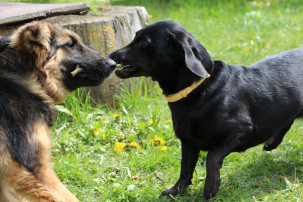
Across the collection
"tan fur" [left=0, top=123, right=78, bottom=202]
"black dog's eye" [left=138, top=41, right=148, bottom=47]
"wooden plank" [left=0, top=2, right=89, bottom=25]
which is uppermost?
"black dog's eye" [left=138, top=41, right=148, bottom=47]

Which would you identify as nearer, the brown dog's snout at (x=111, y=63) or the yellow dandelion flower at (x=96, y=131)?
the brown dog's snout at (x=111, y=63)

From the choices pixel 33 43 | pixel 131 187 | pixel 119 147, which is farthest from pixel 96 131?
pixel 33 43

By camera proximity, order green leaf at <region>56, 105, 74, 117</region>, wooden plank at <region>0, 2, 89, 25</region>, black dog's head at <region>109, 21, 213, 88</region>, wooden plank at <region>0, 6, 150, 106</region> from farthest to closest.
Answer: wooden plank at <region>0, 6, 150, 106</region>, green leaf at <region>56, 105, 74, 117</region>, wooden plank at <region>0, 2, 89, 25</region>, black dog's head at <region>109, 21, 213, 88</region>

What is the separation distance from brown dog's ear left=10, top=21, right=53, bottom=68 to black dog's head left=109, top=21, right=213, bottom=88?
26.0 inches

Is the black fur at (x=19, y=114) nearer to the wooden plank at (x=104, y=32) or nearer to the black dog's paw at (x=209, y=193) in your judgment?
the black dog's paw at (x=209, y=193)

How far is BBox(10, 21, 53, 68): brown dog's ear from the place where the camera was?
3129 mm

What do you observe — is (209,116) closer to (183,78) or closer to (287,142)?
(183,78)

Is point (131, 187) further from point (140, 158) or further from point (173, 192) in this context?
point (140, 158)

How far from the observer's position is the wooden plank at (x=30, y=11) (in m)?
4.39

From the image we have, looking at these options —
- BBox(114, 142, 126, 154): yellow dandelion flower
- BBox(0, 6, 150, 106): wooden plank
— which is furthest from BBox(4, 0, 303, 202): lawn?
BBox(0, 6, 150, 106): wooden plank

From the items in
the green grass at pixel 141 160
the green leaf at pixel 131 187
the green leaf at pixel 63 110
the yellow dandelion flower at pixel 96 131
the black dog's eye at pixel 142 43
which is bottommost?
the green grass at pixel 141 160

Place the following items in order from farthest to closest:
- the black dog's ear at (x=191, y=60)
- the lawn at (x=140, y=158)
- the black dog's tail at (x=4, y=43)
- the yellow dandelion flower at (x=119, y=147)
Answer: the yellow dandelion flower at (x=119, y=147) → the lawn at (x=140, y=158) → the black dog's tail at (x=4, y=43) → the black dog's ear at (x=191, y=60)

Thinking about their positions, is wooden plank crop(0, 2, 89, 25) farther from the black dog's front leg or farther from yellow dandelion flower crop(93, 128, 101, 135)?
the black dog's front leg

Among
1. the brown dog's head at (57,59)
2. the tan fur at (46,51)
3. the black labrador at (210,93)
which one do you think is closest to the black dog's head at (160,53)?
the black labrador at (210,93)
